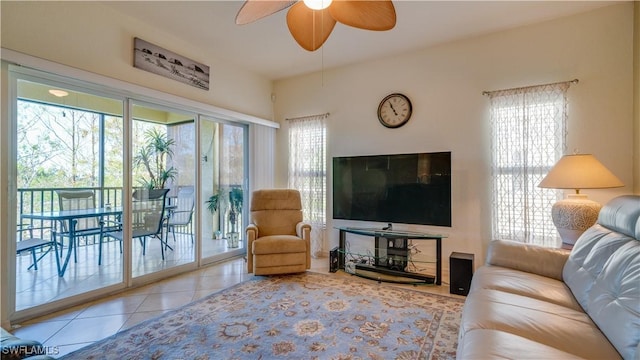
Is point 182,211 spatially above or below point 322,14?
below

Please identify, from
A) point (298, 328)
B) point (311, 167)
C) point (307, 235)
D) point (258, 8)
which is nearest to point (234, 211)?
point (311, 167)

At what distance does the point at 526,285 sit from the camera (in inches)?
69.1

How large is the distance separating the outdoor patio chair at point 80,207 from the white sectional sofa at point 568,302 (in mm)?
3278

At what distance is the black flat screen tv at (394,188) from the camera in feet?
10.2

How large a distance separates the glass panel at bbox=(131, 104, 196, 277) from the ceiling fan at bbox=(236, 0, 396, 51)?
1989 millimetres

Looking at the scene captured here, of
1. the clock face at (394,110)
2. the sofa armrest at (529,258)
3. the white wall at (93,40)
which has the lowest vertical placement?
the sofa armrest at (529,258)

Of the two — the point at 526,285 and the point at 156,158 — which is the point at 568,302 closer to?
the point at 526,285

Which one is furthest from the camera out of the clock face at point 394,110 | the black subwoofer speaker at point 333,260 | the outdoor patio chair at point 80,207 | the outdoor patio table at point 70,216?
the clock face at point 394,110

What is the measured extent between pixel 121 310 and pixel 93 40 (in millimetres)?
2421

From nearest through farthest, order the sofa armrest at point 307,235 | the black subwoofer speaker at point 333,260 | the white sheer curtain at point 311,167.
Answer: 1. the sofa armrest at point 307,235
2. the black subwoofer speaker at point 333,260
3. the white sheer curtain at point 311,167

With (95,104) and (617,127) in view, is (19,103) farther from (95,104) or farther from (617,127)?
(617,127)

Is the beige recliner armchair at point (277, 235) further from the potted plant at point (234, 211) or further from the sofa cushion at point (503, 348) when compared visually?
the sofa cushion at point (503, 348)

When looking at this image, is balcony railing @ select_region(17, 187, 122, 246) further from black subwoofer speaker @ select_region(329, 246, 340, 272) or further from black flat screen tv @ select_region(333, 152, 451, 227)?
black flat screen tv @ select_region(333, 152, 451, 227)

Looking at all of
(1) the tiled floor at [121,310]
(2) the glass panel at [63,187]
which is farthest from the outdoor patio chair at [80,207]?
(1) the tiled floor at [121,310]
